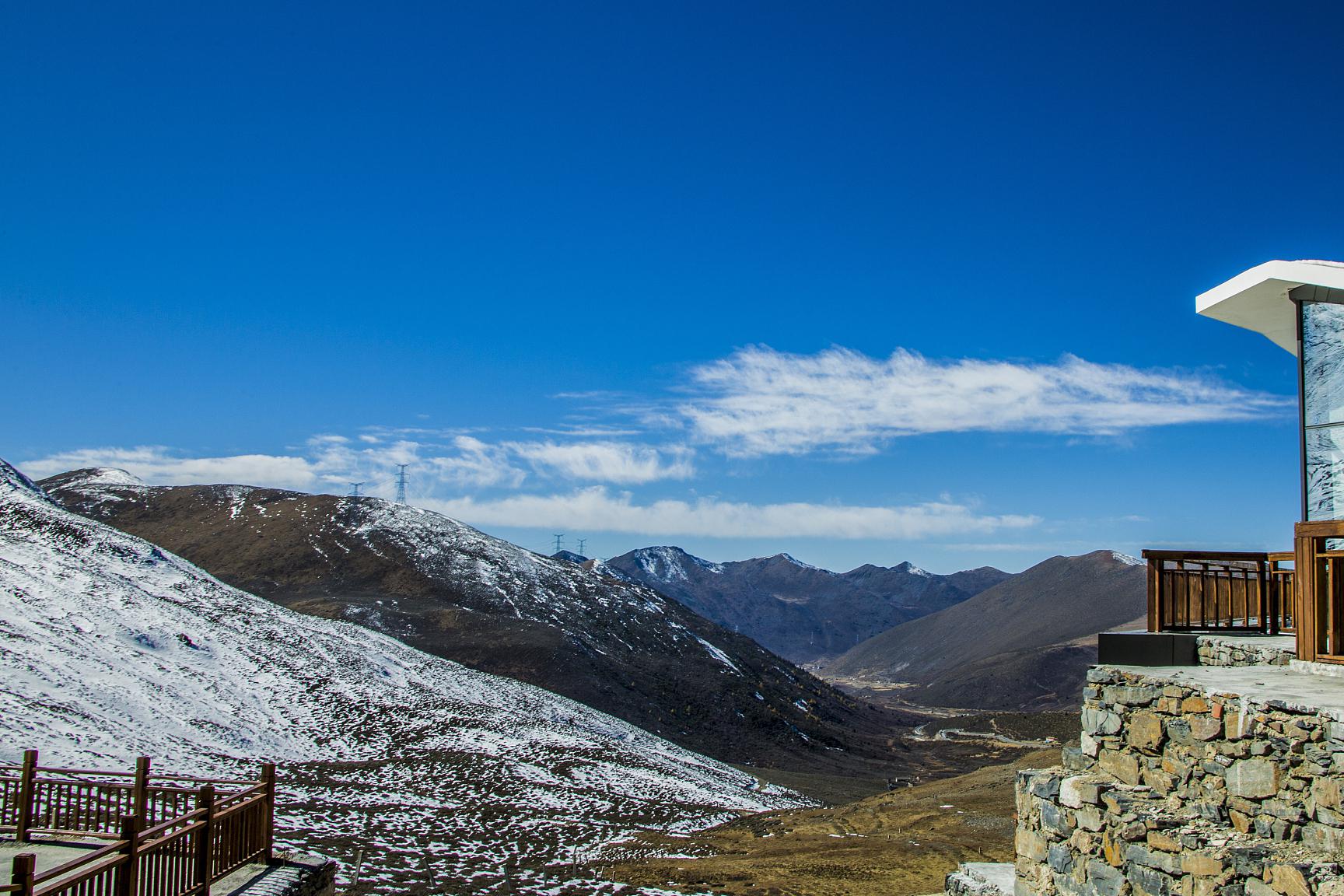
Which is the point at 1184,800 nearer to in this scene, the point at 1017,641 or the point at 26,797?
the point at 26,797

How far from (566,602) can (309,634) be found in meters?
34.4

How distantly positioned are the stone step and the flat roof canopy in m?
8.28

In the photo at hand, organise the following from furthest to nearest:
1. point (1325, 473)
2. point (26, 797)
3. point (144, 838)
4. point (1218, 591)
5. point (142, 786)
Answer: point (1218, 591), point (26, 797), point (1325, 473), point (142, 786), point (144, 838)

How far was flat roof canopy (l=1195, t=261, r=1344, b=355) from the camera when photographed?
1174 cm

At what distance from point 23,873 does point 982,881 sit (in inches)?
426

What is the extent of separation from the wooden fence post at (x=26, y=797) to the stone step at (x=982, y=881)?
41.5 feet

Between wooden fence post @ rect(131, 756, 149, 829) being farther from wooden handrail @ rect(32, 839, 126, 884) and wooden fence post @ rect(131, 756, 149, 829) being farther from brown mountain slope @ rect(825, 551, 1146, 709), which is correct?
brown mountain slope @ rect(825, 551, 1146, 709)

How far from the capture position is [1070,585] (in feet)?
470

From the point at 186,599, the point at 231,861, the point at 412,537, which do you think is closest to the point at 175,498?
the point at 412,537

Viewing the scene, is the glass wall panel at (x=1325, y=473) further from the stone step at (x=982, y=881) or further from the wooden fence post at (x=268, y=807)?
the wooden fence post at (x=268, y=807)

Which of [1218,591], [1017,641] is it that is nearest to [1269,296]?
[1218,591]

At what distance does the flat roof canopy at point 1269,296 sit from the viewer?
1174 cm

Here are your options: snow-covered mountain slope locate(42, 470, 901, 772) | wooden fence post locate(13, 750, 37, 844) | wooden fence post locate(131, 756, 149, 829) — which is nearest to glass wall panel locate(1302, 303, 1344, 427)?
wooden fence post locate(131, 756, 149, 829)

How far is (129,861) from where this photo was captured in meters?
9.20
